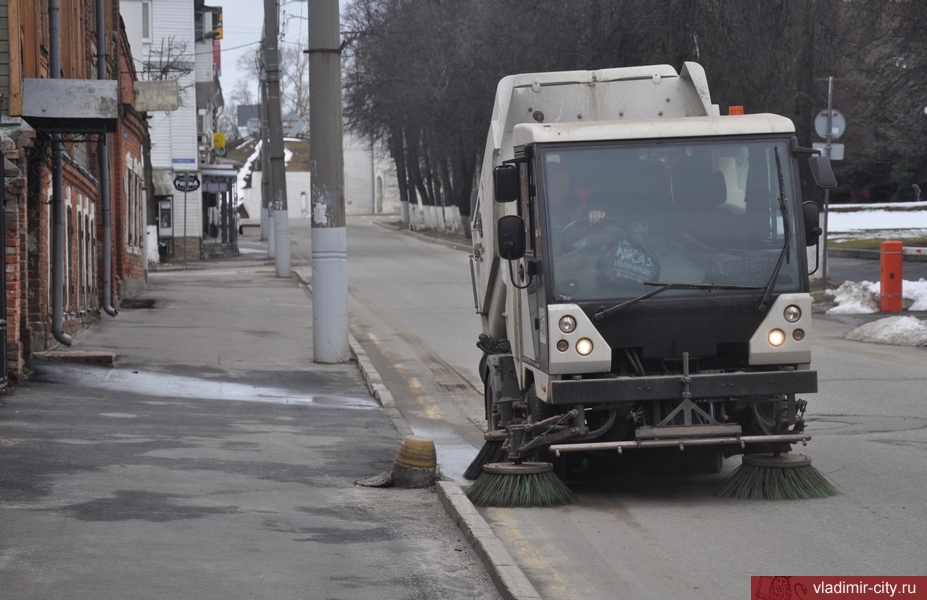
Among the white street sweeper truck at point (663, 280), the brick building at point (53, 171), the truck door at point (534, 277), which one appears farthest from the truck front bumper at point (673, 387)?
the brick building at point (53, 171)

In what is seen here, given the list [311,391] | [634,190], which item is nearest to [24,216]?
[311,391]

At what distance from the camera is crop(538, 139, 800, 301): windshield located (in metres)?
8.01

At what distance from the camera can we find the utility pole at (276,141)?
108ft

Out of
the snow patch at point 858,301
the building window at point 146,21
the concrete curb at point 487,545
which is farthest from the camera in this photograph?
the building window at point 146,21

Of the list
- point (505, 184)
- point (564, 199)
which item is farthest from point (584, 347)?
point (505, 184)

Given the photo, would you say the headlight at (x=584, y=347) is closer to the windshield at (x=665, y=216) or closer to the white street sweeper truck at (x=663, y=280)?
the white street sweeper truck at (x=663, y=280)

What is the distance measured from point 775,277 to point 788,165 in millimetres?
797

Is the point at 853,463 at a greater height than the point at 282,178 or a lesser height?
lesser

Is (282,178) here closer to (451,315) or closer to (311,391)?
(451,315)

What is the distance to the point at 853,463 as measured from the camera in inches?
358

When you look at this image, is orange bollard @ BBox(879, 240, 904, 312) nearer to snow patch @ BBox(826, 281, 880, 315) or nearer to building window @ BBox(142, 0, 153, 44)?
snow patch @ BBox(826, 281, 880, 315)

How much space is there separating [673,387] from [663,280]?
0.72 meters

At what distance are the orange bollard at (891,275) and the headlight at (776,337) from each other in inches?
522

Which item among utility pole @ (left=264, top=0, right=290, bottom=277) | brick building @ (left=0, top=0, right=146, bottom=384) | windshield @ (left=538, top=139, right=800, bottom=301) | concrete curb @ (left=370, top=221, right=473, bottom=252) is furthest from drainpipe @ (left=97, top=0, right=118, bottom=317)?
concrete curb @ (left=370, top=221, right=473, bottom=252)
